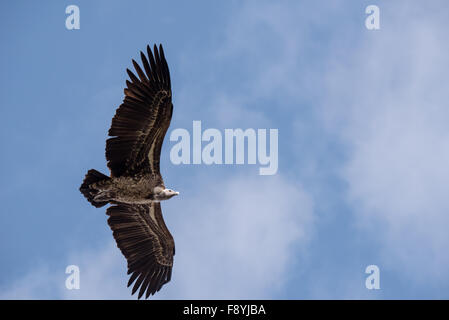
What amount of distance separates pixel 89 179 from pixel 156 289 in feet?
14.9

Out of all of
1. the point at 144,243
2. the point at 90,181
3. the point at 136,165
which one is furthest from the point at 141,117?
the point at 144,243

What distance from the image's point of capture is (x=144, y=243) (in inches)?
1049

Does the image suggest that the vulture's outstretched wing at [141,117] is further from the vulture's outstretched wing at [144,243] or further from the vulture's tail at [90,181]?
the vulture's outstretched wing at [144,243]

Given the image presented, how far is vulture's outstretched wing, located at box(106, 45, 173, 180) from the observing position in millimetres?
24156

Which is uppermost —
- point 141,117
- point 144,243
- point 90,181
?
point 141,117

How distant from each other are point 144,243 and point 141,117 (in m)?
4.65

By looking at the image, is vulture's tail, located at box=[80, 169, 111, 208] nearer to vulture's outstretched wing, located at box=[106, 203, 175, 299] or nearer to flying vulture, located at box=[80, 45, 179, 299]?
flying vulture, located at box=[80, 45, 179, 299]

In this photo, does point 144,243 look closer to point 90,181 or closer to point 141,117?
point 90,181

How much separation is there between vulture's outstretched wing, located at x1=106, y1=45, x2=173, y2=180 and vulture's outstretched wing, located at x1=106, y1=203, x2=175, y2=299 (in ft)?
6.54

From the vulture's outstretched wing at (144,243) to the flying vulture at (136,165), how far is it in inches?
1.3

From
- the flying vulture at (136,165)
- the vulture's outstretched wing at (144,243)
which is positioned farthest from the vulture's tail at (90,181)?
the vulture's outstretched wing at (144,243)
